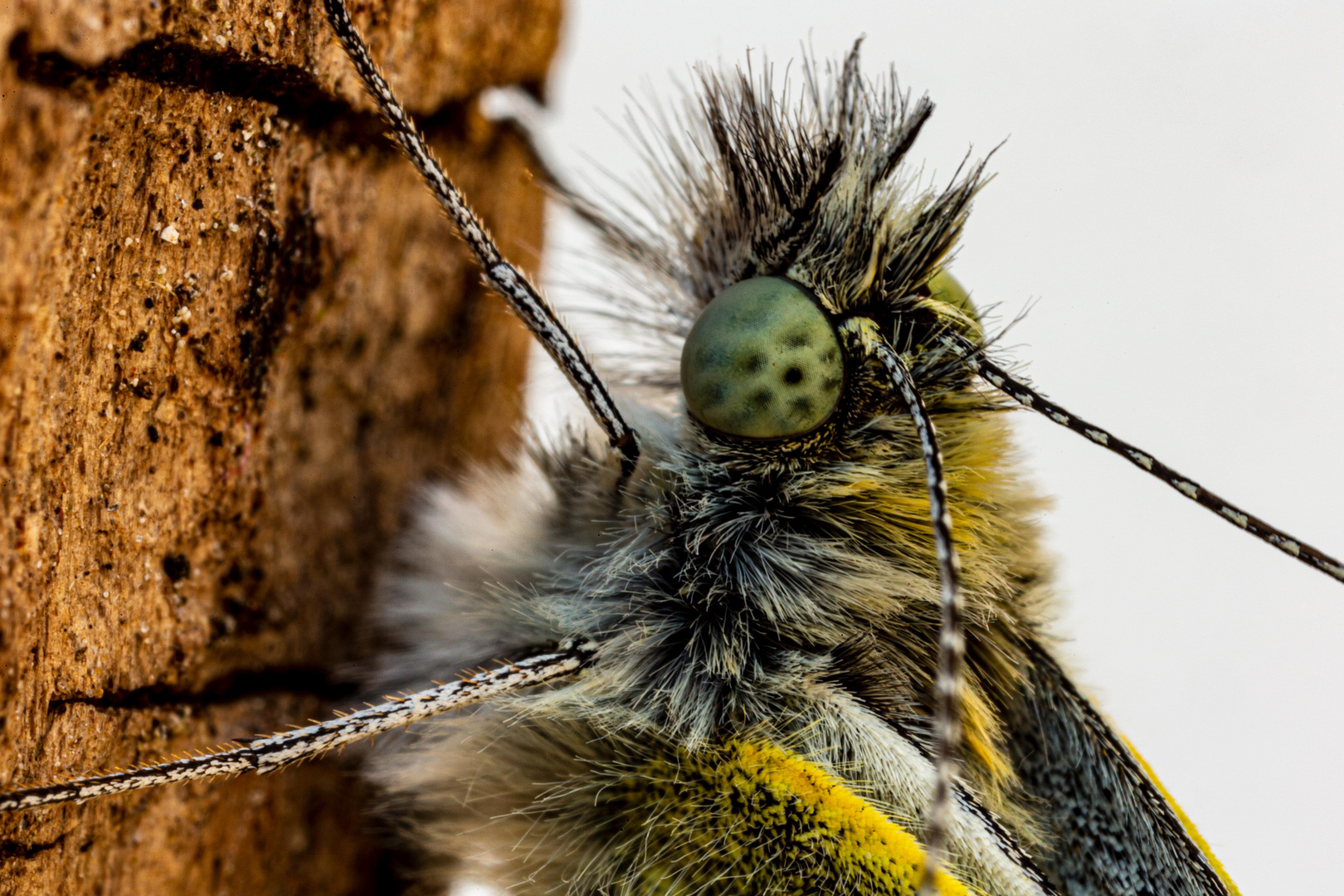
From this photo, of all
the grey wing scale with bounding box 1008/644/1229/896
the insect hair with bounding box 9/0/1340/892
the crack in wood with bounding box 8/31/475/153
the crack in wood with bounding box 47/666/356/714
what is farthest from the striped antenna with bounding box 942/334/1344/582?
the crack in wood with bounding box 47/666/356/714

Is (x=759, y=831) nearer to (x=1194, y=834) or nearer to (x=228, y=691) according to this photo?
(x=1194, y=834)

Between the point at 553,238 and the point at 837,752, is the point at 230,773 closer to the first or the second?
the point at 837,752

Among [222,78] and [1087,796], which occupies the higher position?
[222,78]

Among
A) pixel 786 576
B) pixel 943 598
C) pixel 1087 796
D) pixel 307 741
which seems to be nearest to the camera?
pixel 943 598

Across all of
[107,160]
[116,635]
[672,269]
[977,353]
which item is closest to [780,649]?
[977,353]

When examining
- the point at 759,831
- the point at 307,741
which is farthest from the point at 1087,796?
the point at 307,741

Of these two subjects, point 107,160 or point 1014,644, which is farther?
point 1014,644

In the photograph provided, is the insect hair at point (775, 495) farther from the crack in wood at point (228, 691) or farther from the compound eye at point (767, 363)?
the crack in wood at point (228, 691)
